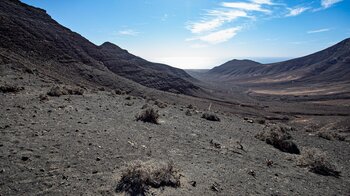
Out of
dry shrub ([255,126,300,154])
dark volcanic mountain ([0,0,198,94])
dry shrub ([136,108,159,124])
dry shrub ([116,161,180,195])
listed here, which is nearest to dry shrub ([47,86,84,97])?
dry shrub ([136,108,159,124])

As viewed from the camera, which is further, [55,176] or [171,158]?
[171,158]

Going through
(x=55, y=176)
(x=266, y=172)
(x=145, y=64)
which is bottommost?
(x=266, y=172)

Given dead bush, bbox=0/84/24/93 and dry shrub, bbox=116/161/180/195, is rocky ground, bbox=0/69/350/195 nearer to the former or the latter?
dry shrub, bbox=116/161/180/195

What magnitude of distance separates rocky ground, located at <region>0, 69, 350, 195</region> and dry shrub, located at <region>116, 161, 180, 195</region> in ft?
0.56

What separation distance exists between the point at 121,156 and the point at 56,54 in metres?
40.6

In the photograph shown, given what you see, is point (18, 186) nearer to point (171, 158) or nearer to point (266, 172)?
point (171, 158)

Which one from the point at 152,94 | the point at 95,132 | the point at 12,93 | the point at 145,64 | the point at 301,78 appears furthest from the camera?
the point at 301,78

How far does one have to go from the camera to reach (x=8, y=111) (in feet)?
34.7

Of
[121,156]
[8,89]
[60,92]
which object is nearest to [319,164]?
[121,156]

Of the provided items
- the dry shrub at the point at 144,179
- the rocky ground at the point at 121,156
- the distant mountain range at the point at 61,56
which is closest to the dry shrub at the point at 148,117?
the rocky ground at the point at 121,156

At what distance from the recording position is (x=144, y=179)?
608 cm

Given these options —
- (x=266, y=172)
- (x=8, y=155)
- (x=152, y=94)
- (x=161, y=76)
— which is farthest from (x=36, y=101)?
(x=161, y=76)

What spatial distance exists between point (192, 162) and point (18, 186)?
4.67 meters

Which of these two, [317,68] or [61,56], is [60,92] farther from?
[317,68]
